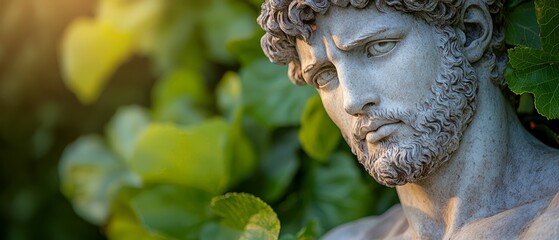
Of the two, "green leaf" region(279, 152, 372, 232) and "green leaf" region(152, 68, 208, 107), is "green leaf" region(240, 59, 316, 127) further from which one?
"green leaf" region(152, 68, 208, 107)

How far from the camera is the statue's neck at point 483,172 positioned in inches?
44.2

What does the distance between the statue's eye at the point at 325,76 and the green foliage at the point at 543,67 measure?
173 millimetres

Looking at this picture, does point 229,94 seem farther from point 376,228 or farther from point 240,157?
point 376,228

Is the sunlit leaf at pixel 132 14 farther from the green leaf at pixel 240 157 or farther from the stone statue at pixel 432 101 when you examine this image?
the stone statue at pixel 432 101

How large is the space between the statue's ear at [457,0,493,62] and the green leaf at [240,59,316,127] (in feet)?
1.76

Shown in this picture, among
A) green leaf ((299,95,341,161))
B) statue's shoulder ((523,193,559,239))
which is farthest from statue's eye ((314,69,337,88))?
green leaf ((299,95,341,161))

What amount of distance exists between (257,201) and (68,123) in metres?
1.53

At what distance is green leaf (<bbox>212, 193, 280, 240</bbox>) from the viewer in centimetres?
126

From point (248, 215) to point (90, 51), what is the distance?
3.43ft

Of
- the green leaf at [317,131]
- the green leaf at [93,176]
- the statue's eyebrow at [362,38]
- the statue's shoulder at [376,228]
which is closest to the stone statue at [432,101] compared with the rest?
the statue's eyebrow at [362,38]

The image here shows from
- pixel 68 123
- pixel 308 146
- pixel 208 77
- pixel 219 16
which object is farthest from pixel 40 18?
pixel 308 146

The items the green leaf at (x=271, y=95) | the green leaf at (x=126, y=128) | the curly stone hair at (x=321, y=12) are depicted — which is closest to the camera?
the curly stone hair at (x=321, y=12)

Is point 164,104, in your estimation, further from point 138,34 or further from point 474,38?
point 474,38

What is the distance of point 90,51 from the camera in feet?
7.41
